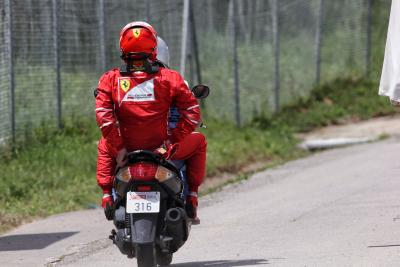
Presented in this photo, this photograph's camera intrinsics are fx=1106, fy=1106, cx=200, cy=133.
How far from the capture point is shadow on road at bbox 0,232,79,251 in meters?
10.3

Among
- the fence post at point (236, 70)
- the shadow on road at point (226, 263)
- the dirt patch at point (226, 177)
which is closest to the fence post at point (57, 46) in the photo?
the dirt patch at point (226, 177)

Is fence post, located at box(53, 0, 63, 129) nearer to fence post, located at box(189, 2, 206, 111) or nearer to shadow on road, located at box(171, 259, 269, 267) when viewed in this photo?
fence post, located at box(189, 2, 206, 111)

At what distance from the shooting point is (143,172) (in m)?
7.66

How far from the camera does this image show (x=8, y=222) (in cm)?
1170

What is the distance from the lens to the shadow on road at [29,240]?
10.3 metres

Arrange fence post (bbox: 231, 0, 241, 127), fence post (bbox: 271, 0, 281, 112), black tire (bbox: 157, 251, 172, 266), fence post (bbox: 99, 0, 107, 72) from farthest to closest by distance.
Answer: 1. fence post (bbox: 271, 0, 281, 112)
2. fence post (bbox: 231, 0, 241, 127)
3. fence post (bbox: 99, 0, 107, 72)
4. black tire (bbox: 157, 251, 172, 266)

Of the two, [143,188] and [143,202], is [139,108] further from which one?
[143,202]

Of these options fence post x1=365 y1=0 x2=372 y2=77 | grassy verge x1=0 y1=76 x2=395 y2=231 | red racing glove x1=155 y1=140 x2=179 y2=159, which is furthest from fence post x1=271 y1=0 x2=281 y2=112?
red racing glove x1=155 y1=140 x2=179 y2=159

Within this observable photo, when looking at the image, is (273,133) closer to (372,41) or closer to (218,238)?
(372,41)

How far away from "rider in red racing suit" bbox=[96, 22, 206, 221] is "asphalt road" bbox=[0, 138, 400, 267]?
1108mm

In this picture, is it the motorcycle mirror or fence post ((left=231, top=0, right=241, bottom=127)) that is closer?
the motorcycle mirror

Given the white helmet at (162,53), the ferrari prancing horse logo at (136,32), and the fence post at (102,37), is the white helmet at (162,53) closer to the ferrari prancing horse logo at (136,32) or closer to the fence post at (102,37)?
the ferrari prancing horse logo at (136,32)

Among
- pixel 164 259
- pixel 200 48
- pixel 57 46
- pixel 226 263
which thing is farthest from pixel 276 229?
pixel 200 48

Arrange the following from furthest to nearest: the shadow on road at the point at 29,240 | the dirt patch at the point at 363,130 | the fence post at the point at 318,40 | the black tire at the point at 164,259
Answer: the fence post at the point at 318,40 < the dirt patch at the point at 363,130 < the shadow on road at the point at 29,240 < the black tire at the point at 164,259
